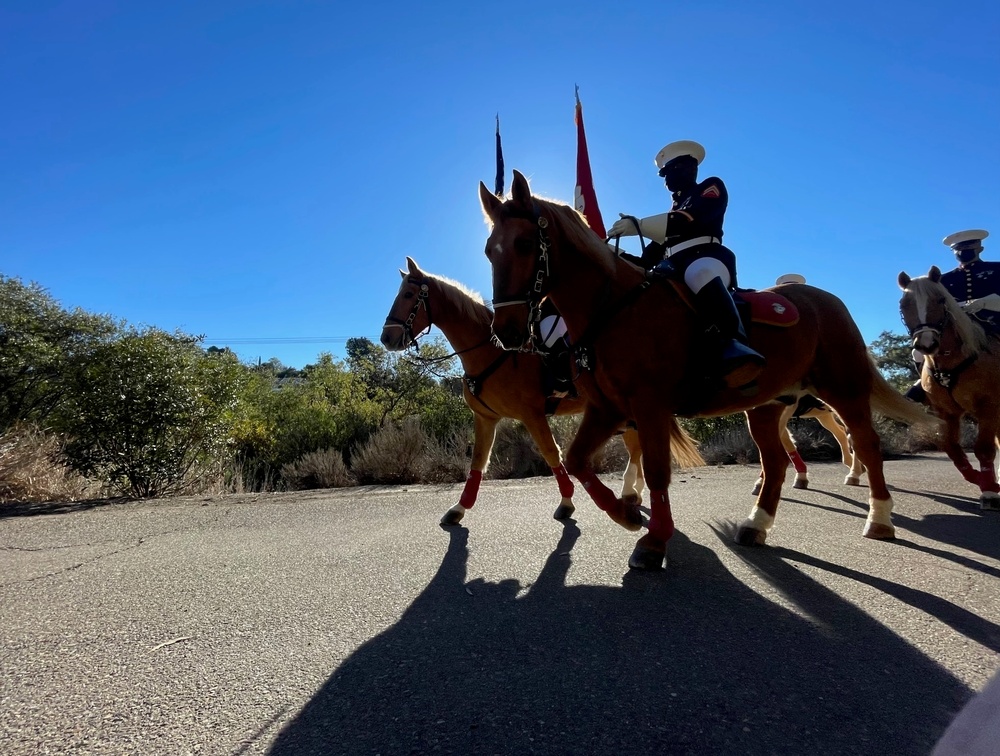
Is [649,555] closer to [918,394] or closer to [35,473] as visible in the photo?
[918,394]

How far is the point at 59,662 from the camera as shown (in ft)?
6.15

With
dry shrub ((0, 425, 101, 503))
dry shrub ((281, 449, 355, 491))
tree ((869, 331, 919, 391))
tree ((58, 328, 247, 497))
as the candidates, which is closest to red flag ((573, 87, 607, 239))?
dry shrub ((281, 449, 355, 491))

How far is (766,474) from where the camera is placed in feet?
11.9

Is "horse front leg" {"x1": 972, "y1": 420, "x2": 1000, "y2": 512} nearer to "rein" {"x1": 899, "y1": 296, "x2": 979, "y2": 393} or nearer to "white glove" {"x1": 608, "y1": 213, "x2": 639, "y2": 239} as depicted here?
"rein" {"x1": 899, "y1": 296, "x2": 979, "y2": 393}

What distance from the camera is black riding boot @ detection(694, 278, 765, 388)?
288cm

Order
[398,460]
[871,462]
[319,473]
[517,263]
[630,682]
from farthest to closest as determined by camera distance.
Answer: [319,473] < [398,460] < [871,462] < [517,263] < [630,682]

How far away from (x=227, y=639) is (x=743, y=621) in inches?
87.6

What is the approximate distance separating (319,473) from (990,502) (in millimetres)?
9001

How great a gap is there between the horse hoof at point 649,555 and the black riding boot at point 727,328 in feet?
3.53

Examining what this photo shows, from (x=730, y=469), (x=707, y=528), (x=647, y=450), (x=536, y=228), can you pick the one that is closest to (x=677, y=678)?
(x=647, y=450)

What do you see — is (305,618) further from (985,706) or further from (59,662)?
(985,706)

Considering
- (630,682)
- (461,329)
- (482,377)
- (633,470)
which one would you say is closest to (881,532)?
(633,470)

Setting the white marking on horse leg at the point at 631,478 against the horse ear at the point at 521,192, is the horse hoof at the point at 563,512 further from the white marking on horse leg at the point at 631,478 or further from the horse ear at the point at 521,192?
the horse ear at the point at 521,192

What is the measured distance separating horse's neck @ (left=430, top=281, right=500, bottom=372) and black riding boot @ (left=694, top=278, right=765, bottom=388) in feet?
6.34
